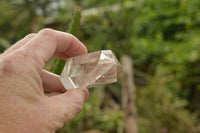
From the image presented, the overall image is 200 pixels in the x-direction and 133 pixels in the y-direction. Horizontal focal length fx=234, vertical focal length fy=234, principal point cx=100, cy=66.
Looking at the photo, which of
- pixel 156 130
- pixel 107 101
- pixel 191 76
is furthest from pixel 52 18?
pixel 156 130

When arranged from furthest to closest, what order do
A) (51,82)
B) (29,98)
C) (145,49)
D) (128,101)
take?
(145,49)
(128,101)
(51,82)
(29,98)

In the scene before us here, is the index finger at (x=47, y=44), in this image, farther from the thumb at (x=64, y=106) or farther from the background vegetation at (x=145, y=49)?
the background vegetation at (x=145, y=49)

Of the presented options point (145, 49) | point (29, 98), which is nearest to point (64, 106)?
point (29, 98)

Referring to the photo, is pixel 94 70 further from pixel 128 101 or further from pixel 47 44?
pixel 128 101

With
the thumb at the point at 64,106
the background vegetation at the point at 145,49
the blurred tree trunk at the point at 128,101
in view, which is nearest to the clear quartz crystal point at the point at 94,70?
the thumb at the point at 64,106

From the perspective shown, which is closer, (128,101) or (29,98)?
(29,98)

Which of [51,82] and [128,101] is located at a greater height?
[51,82]
